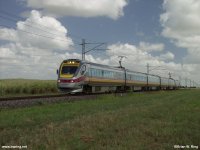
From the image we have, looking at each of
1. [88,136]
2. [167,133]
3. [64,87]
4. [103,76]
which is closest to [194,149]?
[167,133]

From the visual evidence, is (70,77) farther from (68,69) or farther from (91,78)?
(91,78)

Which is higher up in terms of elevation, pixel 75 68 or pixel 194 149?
pixel 75 68

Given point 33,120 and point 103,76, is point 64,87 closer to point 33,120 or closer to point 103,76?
point 103,76

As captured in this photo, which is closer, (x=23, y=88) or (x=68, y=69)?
(x=68, y=69)

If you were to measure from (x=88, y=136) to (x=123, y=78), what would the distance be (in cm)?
3709

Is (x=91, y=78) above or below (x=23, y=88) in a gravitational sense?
above

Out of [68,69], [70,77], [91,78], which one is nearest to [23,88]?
[91,78]

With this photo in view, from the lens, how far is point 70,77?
99.1 ft

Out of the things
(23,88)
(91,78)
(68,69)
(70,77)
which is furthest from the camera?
(23,88)

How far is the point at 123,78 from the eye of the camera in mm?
45469

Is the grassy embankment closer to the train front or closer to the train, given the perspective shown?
the train front

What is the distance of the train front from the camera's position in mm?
30122

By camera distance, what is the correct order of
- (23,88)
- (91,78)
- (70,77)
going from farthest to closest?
(23,88) < (91,78) < (70,77)

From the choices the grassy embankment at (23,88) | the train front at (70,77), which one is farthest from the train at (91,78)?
the grassy embankment at (23,88)
